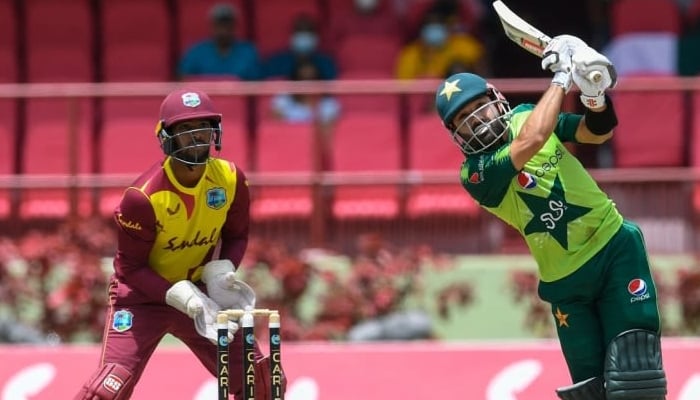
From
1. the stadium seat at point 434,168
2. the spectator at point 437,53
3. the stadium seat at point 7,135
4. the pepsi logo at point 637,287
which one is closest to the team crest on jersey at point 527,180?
the pepsi logo at point 637,287

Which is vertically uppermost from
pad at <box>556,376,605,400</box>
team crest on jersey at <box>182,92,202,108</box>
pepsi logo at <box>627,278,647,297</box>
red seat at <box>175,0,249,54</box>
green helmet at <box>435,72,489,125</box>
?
red seat at <box>175,0,249,54</box>

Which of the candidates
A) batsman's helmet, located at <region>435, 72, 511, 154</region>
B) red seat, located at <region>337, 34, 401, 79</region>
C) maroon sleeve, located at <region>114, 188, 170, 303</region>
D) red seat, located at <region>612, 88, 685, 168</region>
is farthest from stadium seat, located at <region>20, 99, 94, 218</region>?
batsman's helmet, located at <region>435, 72, 511, 154</region>

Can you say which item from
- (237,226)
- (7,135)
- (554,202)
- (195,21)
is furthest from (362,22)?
(554,202)

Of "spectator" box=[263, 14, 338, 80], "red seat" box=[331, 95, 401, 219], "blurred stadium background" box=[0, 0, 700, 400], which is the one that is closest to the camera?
"blurred stadium background" box=[0, 0, 700, 400]

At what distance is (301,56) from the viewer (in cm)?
1280

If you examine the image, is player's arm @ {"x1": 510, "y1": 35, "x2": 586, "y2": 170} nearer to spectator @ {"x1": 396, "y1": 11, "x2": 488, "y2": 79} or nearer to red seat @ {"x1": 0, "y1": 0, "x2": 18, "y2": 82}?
spectator @ {"x1": 396, "y1": 11, "x2": 488, "y2": 79}

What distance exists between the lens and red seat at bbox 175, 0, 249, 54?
13.5 meters

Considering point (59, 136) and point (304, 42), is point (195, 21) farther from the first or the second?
point (59, 136)

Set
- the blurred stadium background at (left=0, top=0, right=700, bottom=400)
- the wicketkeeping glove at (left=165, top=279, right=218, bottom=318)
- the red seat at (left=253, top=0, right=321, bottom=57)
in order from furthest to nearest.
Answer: the red seat at (left=253, top=0, right=321, bottom=57) → the blurred stadium background at (left=0, top=0, right=700, bottom=400) → the wicketkeeping glove at (left=165, top=279, right=218, bottom=318)

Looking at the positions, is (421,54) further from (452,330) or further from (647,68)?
(452,330)

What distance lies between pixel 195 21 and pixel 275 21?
0.71 metres

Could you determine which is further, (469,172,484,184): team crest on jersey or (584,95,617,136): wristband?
(584,95,617,136): wristband

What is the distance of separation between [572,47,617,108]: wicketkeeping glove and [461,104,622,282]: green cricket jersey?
381 millimetres

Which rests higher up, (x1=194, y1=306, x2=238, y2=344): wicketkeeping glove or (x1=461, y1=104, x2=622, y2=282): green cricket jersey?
(x1=461, y1=104, x2=622, y2=282): green cricket jersey
